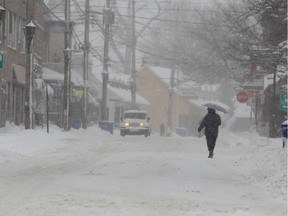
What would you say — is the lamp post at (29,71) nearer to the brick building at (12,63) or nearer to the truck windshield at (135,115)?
the brick building at (12,63)

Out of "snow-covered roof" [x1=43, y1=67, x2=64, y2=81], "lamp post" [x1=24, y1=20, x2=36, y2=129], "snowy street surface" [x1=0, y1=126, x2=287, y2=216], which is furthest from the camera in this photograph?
"snow-covered roof" [x1=43, y1=67, x2=64, y2=81]

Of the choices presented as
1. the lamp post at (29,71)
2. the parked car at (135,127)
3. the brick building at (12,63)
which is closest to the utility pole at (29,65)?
the lamp post at (29,71)

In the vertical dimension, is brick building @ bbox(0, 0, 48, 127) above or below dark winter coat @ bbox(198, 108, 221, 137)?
above

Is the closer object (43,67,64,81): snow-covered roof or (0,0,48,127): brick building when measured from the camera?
(0,0,48,127): brick building

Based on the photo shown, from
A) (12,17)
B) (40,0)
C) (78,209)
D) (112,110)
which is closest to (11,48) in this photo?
(12,17)

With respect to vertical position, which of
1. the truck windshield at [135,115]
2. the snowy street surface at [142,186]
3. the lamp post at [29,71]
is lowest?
the snowy street surface at [142,186]

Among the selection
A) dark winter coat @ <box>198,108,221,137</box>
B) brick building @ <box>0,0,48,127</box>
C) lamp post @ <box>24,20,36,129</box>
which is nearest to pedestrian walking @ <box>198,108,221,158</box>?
dark winter coat @ <box>198,108,221,137</box>

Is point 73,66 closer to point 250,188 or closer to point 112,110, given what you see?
point 112,110

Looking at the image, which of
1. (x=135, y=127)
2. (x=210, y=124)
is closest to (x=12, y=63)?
(x=135, y=127)

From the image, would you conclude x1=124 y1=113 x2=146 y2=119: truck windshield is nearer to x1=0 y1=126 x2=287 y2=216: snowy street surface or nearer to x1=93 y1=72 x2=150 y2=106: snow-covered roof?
x1=93 y1=72 x2=150 y2=106: snow-covered roof

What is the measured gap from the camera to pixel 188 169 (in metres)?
15.9

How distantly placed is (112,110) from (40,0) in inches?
1094

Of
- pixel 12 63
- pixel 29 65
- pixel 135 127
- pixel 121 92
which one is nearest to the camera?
pixel 29 65

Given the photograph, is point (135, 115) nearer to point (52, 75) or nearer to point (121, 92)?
point (52, 75)
